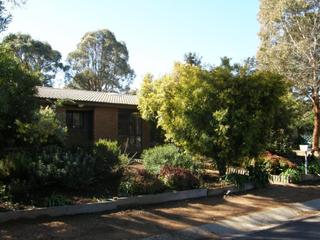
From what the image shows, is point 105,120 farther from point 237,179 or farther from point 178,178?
point 178,178

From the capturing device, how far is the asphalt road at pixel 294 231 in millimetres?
9594

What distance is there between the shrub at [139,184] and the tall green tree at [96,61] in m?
45.5

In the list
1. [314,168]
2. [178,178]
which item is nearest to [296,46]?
[314,168]

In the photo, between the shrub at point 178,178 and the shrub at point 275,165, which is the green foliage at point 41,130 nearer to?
the shrub at point 178,178

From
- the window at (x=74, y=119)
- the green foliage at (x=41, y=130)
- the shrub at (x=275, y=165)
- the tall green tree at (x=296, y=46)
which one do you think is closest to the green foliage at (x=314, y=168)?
the shrub at (x=275, y=165)

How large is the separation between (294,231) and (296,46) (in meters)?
20.9

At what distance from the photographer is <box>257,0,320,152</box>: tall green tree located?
28.8 m

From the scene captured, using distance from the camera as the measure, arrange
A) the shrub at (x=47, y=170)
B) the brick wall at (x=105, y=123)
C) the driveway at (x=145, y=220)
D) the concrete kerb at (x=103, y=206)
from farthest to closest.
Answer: the brick wall at (x=105, y=123), the shrub at (x=47, y=170), the concrete kerb at (x=103, y=206), the driveway at (x=145, y=220)

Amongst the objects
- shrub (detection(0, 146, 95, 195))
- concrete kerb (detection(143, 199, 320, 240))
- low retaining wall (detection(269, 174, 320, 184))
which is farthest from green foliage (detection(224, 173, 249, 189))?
shrub (detection(0, 146, 95, 195))

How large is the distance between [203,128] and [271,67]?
53.1 ft

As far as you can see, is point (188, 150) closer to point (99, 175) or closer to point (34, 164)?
point (99, 175)

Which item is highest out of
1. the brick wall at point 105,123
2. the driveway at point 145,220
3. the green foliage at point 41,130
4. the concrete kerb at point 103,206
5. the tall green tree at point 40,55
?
the tall green tree at point 40,55

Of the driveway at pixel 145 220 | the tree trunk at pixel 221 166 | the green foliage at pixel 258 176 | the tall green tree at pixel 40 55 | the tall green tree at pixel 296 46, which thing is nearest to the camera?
the driveway at pixel 145 220

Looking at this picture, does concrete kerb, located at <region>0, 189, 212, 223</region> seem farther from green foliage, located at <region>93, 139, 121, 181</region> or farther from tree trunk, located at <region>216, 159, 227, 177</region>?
tree trunk, located at <region>216, 159, 227, 177</region>
